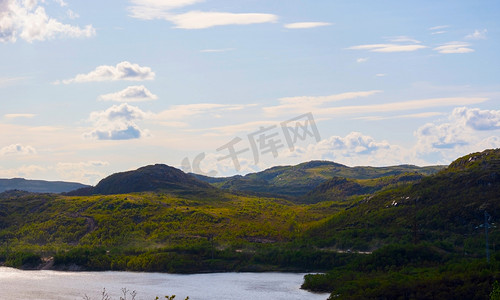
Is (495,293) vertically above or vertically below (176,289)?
above

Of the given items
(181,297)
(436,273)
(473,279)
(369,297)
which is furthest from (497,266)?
(181,297)

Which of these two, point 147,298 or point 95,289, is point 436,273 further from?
point 95,289

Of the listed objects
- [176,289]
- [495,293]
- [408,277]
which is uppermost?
[495,293]

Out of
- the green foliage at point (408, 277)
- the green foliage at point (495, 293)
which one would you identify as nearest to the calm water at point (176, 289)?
the green foliage at point (408, 277)

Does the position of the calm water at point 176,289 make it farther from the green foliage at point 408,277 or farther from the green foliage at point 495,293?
the green foliage at point 495,293

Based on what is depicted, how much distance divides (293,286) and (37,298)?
70392mm

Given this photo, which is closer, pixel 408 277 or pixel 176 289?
pixel 408 277

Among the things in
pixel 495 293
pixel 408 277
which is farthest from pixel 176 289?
pixel 495 293

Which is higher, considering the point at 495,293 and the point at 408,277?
the point at 495,293

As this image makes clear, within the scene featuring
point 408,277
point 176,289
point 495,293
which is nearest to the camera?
point 495,293

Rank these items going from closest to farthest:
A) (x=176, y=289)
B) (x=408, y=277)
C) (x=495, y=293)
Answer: (x=495, y=293) < (x=408, y=277) < (x=176, y=289)

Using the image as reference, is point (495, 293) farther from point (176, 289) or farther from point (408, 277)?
point (176, 289)

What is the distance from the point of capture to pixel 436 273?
15450 centimetres

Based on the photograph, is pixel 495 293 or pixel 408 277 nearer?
pixel 495 293
